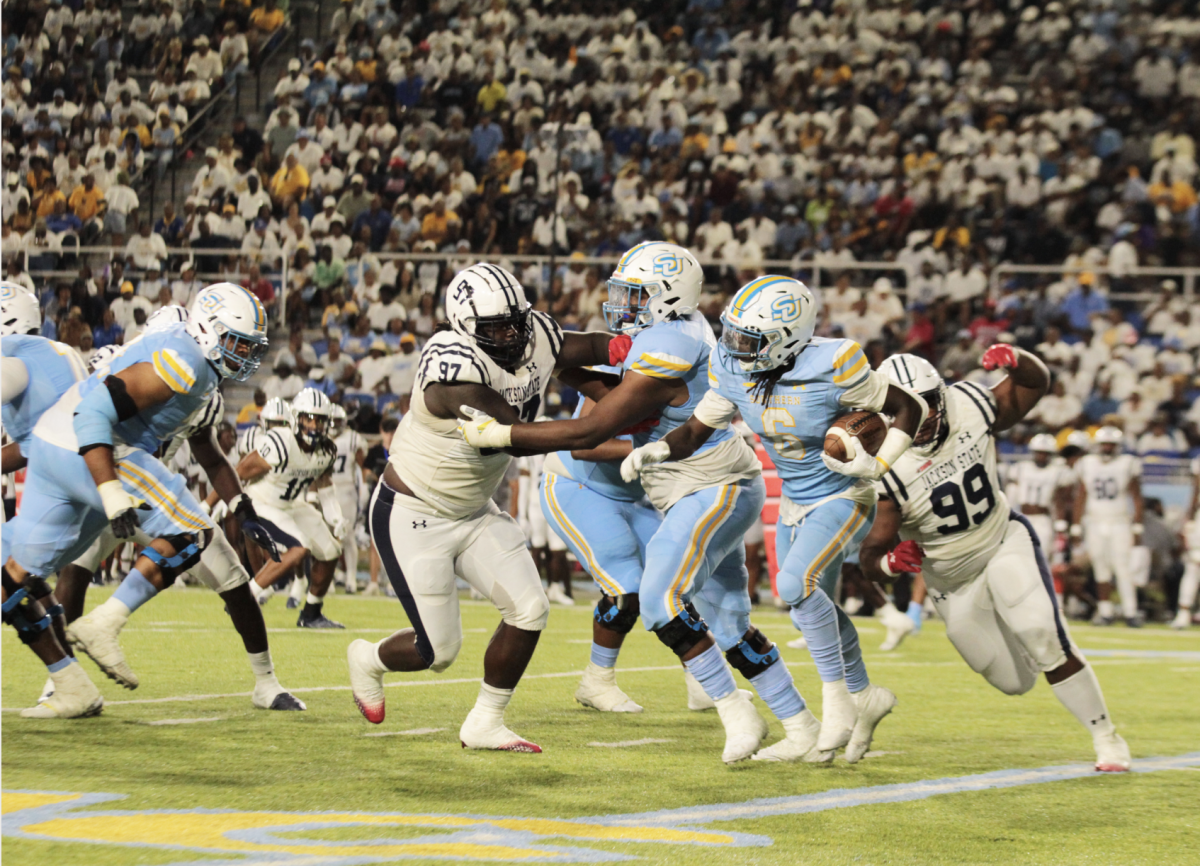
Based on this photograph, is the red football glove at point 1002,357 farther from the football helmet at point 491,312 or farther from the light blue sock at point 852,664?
the football helmet at point 491,312

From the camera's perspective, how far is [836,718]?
5449mm

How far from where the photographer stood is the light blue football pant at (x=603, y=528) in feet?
20.8

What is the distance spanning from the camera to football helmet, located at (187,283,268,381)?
5.95 m

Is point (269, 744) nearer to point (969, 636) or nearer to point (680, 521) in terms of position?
point (680, 521)

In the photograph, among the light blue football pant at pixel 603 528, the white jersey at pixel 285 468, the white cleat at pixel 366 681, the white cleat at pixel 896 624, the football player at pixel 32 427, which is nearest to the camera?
the white cleat at pixel 366 681

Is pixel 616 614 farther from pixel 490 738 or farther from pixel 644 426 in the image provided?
pixel 490 738

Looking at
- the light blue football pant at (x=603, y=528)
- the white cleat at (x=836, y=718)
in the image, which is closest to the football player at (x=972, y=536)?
the white cleat at (x=836, y=718)

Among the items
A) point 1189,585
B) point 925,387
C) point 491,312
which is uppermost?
point 491,312

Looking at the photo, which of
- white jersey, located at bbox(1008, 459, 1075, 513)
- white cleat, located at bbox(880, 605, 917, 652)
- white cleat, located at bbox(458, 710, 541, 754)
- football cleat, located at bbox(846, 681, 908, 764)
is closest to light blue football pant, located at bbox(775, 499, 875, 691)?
football cleat, located at bbox(846, 681, 908, 764)

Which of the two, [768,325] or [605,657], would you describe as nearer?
[768,325]

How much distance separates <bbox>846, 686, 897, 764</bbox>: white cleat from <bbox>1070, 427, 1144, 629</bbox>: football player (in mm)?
7896

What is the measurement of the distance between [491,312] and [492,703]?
1.49 metres

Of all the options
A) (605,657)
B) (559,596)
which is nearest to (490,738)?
(605,657)

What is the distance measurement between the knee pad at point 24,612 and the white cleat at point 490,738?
1794mm
